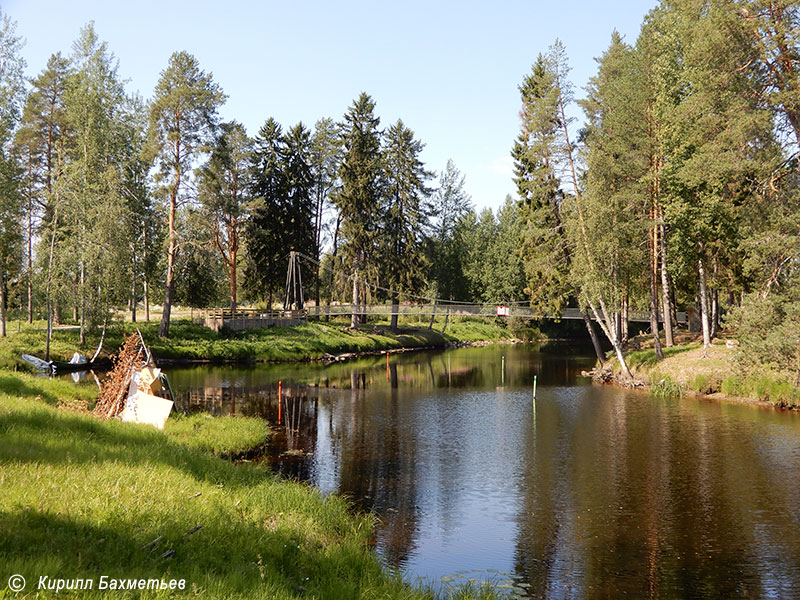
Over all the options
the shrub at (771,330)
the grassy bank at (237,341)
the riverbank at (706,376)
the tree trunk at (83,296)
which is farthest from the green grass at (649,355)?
the tree trunk at (83,296)

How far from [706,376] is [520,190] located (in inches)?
889

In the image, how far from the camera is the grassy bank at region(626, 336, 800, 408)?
22.6 meters

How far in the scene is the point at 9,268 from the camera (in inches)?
1655

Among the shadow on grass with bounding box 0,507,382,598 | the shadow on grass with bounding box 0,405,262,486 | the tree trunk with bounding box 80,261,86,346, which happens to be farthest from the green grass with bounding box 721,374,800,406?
the tree trunk with bounding box 80,261,86,346

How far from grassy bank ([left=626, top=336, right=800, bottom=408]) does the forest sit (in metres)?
1.14

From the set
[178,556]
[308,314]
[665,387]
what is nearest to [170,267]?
[308,314]

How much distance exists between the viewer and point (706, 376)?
84.9 ft

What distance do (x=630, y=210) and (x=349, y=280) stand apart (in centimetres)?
2810

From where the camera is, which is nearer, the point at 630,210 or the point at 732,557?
the point at 732,557

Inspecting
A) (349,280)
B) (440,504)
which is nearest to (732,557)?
(440,504)

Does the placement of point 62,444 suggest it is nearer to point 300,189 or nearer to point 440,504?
point 440,504

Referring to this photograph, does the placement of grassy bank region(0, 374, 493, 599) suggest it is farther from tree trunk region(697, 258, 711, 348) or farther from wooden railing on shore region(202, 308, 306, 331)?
wooden railing on shore region(202, 308, 306, 331)

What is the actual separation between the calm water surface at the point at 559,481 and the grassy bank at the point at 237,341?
8.93m

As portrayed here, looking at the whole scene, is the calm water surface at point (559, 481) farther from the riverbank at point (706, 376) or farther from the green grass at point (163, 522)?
the green grass at point (163, 522)
